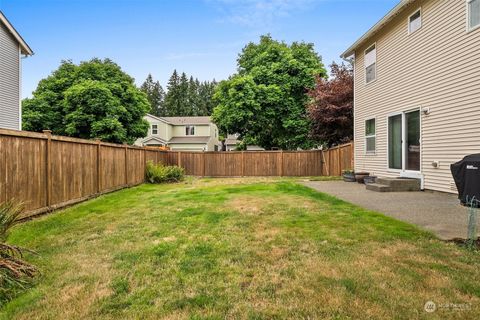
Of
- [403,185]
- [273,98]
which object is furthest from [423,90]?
[273,98]

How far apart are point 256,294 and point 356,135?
1096 cm

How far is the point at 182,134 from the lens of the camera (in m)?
34.0

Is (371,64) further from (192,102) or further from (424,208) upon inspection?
(192,102)

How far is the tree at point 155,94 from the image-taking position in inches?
2266

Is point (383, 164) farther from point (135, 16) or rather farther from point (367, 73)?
point (135, 16)

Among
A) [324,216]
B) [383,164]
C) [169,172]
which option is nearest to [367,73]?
[383,164]

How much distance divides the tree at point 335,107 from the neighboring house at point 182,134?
1646 centimetres

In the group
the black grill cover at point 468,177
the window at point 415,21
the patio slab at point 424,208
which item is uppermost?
the window at point 415,21

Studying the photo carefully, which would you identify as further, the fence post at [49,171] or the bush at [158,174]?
the bush at [158,174]

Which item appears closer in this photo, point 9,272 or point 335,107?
point 9,272

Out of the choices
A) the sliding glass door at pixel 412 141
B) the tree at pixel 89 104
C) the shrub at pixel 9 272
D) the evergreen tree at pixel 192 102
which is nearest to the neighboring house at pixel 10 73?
the tree at pixel 89 104

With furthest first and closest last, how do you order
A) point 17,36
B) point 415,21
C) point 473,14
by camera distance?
1. point 17,36
2. point 415,21
3. point 473,14

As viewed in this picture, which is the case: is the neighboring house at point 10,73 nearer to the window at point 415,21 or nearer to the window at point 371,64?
the window at point 371,64

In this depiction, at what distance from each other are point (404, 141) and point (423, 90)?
1528 mm
